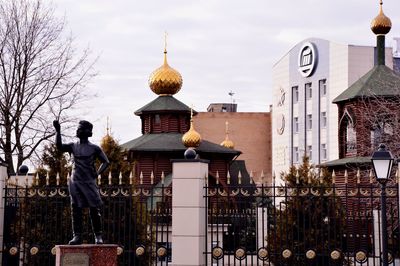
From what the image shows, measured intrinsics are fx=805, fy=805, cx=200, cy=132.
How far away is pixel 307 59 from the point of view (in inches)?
2334

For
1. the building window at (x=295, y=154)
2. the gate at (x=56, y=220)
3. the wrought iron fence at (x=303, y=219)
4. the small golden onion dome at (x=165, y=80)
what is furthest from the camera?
the building window at (x=295, y=154)

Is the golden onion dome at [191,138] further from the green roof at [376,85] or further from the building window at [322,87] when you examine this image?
the building window at [322,87]

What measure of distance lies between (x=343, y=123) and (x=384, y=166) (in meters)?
24.4

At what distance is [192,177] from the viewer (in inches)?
578

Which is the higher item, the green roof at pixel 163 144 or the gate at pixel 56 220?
the green roof at pixel 163 144

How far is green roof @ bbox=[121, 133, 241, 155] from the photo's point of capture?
36.4 meters

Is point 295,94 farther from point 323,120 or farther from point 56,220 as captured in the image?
point 56,220

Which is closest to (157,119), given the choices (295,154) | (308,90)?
(308,90)

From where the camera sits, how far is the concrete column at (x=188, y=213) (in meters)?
14.5

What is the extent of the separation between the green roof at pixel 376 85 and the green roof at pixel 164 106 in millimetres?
7218

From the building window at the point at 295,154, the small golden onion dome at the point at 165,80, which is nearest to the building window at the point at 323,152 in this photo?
the building window at the point at 295,154

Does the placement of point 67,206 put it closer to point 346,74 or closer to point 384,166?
point 384,166

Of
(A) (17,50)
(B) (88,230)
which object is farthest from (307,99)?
(B) (88,230)

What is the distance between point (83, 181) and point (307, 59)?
47982 millimetres
